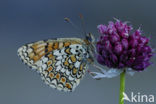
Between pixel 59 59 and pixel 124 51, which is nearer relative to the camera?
pixel 124 51

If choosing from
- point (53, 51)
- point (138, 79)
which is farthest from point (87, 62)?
point (138, 79)

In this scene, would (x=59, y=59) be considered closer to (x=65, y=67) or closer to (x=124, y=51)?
(x=65, y=67)

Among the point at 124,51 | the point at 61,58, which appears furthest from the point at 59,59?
the point at 124,51

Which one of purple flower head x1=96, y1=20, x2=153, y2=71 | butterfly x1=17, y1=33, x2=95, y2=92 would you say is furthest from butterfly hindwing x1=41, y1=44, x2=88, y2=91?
purple flower head x1=96, y1=20, x2=153, y2=71

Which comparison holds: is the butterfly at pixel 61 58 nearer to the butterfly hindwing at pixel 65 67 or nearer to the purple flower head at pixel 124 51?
the butterfly hindwing at pixel 65 67

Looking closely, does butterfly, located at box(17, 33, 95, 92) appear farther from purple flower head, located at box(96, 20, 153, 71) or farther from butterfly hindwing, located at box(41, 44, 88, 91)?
purple flower head, located at box(96, 20, 153, 71)
